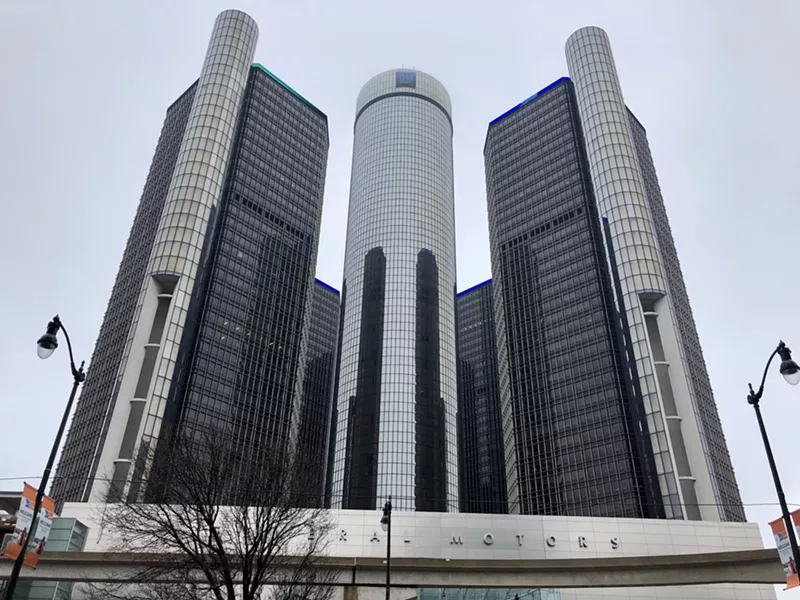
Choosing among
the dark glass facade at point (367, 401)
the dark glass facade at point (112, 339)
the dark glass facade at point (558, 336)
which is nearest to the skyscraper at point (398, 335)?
the dark glass facade at point (367, 401)

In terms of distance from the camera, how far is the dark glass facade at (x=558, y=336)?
117 meters

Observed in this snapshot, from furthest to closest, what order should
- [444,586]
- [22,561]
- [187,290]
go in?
1. [187,290]
2. [444,586]
3. [22,561]

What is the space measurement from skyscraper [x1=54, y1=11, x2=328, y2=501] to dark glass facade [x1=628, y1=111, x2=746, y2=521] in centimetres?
7580

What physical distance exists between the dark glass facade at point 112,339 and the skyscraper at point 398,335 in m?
56.8

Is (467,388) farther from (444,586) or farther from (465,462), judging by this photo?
(444,586)

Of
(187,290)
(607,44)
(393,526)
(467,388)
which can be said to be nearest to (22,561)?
(393,526)

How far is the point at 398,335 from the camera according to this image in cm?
16350

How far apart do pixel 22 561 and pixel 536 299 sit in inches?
5211

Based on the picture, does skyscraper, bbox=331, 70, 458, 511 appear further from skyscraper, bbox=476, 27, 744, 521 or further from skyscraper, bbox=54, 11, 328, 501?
skyscraper, bbox=54, 11, 328, 501

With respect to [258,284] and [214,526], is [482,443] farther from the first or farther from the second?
[214,526]

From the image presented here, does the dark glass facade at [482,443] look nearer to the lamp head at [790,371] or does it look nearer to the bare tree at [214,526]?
the bare tree at [214,526]

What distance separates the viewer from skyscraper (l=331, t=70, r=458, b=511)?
148 metres

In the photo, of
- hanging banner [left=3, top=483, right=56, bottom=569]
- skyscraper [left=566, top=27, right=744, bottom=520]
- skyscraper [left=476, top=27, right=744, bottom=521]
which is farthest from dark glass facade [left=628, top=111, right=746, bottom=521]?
hanging banner [left=3, top=483, right=56, bottom=569]

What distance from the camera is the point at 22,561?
20.5 meters
